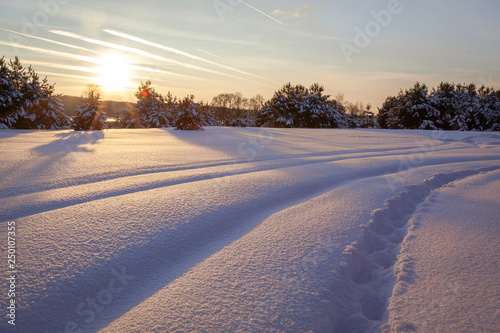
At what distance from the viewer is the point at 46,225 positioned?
7.19 ft

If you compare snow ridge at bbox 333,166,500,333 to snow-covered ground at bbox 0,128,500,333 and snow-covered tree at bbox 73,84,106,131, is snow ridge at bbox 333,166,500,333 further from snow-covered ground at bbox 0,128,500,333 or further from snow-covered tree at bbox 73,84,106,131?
snow-covered tree at bbox 73,84,106,131

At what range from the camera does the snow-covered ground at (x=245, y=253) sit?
4.86ft

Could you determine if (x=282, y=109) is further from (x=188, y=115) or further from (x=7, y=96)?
(x=7, y=96)

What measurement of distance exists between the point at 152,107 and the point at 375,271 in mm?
27673

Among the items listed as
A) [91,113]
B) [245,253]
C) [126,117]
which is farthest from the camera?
[126,117]

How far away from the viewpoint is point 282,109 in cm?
2777

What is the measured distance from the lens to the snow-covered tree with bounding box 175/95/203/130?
12854mm

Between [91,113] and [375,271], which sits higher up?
[91,113]

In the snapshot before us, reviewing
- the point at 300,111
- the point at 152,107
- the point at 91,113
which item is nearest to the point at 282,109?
the point at 300,111

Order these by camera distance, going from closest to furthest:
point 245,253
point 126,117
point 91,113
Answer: point 245,253 → point 91,113 → point 126,117

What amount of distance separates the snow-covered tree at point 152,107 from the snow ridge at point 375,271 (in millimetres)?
24608

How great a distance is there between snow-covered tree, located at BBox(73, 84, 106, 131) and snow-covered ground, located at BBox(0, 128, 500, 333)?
12192mm
